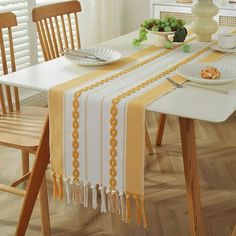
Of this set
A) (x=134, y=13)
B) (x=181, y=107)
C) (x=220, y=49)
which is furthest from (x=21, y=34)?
(x=181, y=107)

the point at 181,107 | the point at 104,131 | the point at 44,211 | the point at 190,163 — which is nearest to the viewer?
the point at 181,107

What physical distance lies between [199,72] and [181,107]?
1.26ft

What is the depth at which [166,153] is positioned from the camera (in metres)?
3.05

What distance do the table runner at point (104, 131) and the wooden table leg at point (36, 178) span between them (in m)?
0.08

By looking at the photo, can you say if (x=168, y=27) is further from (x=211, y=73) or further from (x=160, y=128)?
(x=160, y=128)

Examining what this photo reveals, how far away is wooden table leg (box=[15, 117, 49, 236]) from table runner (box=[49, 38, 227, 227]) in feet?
0.27

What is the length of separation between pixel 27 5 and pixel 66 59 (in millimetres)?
1511

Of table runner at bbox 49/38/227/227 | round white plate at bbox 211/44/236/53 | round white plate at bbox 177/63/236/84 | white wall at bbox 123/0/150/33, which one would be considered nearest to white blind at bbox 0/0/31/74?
white wall at bbox 123/0/150/33

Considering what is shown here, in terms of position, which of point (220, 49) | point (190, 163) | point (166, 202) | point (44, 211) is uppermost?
point (220, 49)

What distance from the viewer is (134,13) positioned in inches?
172

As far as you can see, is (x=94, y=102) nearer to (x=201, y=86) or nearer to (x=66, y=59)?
(x=201, y=86)

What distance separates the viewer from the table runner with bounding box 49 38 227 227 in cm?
172

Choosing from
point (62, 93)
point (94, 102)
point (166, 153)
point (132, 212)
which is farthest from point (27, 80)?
point (166, 153)

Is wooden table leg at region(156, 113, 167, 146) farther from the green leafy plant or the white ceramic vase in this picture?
the green leafy plant
